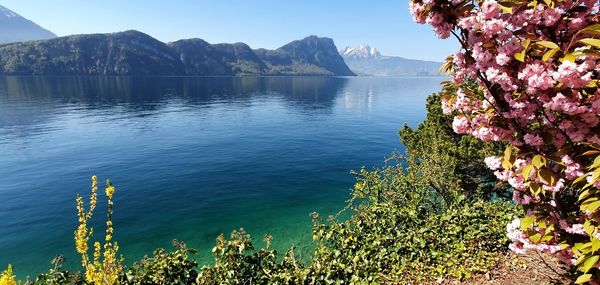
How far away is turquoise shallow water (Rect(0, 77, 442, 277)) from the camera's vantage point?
22.6 meters

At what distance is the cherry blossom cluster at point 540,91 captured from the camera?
3461mm

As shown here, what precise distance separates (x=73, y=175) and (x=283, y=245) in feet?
88.1

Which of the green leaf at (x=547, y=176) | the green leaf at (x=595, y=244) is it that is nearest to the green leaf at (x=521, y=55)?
the green leaf at (x=547, y=176)

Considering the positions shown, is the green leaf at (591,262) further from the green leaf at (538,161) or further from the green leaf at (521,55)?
the green leaf at (521,55)

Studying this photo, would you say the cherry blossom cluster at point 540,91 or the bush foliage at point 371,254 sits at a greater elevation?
the cherry blossom cluster at point 540,91

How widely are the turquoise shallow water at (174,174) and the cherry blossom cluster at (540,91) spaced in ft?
57.5

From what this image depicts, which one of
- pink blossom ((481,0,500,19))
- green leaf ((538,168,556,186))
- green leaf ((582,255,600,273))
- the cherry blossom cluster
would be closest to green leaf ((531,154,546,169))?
the cherry blossom cluster

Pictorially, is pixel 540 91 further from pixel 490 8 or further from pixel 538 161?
pixel 490 8

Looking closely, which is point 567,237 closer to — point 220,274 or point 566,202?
point 566,202

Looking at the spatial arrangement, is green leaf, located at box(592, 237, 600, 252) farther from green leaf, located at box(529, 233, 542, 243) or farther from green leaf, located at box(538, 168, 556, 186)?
green leaf, located at box(529, 233, 542, 243)

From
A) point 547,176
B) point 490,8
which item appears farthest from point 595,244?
point 490,8

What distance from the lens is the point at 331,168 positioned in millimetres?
37500

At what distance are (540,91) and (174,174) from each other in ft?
116

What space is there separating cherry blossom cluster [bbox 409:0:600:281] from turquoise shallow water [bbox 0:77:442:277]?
17518mm
